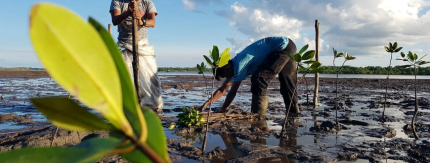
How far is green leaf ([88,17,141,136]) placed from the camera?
0.35 m

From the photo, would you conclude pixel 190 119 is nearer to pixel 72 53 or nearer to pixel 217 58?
pixel 217 58

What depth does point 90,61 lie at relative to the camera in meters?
0.31

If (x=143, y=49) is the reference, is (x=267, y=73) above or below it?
below

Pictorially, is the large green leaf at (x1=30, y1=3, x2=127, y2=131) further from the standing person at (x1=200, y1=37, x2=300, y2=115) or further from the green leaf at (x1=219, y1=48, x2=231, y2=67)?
the standing person at (x1=200, y1=37, x2=300, y2=115)

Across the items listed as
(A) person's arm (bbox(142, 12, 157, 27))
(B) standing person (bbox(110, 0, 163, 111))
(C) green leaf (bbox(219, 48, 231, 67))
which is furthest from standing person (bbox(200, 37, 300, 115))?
(C) green leaf (bbox(219, 48, 231, 67))

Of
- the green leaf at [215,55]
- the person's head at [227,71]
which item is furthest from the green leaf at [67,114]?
the person's head at [227,71]

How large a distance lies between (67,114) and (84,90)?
7cm

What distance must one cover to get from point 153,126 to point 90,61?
12 cm

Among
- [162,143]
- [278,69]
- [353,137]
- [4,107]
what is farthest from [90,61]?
[4,107]

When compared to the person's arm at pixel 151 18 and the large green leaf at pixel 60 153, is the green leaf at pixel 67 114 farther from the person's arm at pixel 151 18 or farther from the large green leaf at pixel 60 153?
the person's arm at pixel 151 18

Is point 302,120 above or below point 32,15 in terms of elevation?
below

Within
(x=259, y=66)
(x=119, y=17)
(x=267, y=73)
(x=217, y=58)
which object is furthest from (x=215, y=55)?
(x=259, y=66)

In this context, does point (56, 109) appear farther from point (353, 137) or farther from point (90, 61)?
point (353, 137)

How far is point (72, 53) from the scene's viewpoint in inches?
11.7
